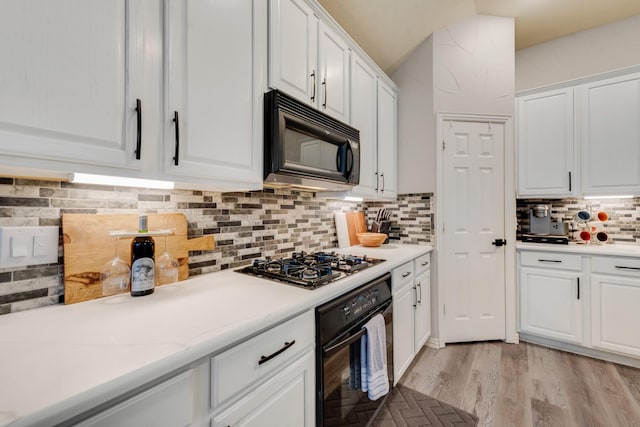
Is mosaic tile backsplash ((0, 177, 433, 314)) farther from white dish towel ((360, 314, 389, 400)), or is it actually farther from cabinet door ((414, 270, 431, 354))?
white dish towel ((360, 314, 389, 400))

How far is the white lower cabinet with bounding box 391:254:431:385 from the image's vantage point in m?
1.81

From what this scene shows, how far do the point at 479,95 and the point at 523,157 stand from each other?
77 cm

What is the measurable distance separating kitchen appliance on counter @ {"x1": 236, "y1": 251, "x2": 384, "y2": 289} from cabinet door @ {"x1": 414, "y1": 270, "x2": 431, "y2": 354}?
700mm

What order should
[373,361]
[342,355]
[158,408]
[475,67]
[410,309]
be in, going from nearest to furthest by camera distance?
[158,408], [342,355], [373,361], [410,309], [475,67]

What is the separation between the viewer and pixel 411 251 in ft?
7.32

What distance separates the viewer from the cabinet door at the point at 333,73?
5.46 feet

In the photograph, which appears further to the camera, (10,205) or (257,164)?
(257,164)

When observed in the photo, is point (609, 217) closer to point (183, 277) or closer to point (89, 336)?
point (183, 277)

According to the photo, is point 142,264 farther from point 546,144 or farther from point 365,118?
point 546,144

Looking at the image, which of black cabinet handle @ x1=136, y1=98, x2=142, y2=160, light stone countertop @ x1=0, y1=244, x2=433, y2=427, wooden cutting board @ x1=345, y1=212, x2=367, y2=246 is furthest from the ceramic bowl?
black cabinet handle @ x1=136, y1=98, x2=142, y2=160

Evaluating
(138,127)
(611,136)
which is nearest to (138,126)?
(138,127)

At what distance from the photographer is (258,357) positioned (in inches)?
34.2

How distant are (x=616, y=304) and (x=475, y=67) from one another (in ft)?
7.39


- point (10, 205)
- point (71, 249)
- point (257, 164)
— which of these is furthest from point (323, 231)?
point (10, 205)
